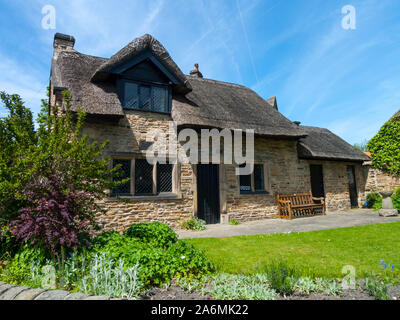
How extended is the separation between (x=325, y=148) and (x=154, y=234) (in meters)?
10.9

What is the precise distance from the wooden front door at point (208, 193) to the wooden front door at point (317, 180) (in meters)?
5.61

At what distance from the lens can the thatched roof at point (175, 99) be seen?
25.5 feet

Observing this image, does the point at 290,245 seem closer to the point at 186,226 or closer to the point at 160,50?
the point at 186,226

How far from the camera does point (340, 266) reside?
4.00m

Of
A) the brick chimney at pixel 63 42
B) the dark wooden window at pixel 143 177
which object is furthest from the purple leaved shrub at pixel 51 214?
the brick chimney at pixel 63 42

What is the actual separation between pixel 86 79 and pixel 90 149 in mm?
5152

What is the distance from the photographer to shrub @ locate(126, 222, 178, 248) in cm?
467

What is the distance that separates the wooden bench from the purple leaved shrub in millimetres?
8336

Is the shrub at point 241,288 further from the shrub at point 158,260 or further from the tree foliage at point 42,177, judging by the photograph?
the tree foliage at point 42,177

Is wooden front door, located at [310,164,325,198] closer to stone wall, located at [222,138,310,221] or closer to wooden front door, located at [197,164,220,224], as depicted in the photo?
stone wall, located at [222,138,310,221]

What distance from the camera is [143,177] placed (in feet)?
27.5

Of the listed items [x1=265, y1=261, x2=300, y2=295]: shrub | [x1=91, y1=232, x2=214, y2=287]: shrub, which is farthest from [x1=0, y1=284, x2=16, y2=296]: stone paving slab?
[x1=265, y1=261, x2=300, y2=295]: shrub

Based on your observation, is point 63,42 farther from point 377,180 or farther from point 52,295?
point 377,180

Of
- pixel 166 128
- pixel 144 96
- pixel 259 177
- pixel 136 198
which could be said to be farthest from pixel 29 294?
pixel 259 177
